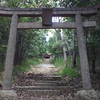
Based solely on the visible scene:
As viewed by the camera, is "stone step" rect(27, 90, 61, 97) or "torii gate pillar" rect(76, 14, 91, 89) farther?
"stone step" rect(27, 90, 61, 97)

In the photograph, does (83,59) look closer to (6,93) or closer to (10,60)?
(10,60)

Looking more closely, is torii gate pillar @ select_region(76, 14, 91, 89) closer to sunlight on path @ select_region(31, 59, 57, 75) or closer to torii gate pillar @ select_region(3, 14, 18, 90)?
torii gate pillar @ select_region(3, 14, 18, 90)

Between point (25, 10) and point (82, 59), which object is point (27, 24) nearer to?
point (25, 10)

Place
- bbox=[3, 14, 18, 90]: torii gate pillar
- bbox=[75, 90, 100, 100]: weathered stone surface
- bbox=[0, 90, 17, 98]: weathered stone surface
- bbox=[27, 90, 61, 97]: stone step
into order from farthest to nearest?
bbox=[27, 90, 61, 97]: stone step < bbox=[3, 14, 18, 90]: torii gate pillar < bbox=[0, 90, 17, 98]: weathered stone surface < bbox=[75, 90, 100, 100]: weathered stone surface

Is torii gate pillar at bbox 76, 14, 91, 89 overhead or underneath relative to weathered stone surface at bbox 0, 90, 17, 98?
overhead

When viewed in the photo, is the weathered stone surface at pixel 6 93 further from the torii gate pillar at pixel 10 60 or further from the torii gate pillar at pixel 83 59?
the torii gate pillar at pixel 83 59

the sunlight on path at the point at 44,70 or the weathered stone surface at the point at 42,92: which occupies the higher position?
the sunlight on path at the point at 44,70

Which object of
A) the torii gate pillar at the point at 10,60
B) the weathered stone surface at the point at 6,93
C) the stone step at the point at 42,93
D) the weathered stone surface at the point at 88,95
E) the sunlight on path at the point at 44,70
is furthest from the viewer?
the sunlight on path at the point at 44,70

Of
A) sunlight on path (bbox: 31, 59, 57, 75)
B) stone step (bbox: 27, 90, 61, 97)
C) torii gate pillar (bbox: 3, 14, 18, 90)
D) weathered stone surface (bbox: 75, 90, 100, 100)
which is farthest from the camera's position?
sunlight on path (bbox: 31, 59, 57, 75)

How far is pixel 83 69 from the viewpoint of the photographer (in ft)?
13.0

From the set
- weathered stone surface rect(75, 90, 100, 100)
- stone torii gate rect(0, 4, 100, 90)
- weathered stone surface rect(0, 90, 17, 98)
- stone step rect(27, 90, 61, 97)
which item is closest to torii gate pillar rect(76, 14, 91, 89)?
stone torii gate rect(0, 4, 100, 90)

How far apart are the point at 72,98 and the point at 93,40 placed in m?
4.27

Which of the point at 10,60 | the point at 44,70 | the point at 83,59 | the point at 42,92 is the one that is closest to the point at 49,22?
the point at 83,59

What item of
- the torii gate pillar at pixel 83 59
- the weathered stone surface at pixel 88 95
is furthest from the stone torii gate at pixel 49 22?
the weathered stone surface at pixel 88 95
